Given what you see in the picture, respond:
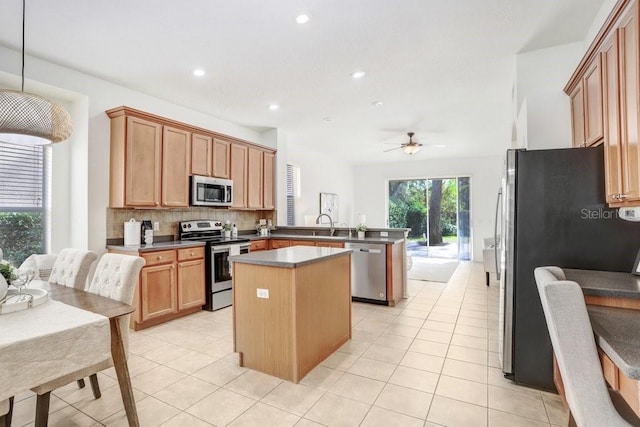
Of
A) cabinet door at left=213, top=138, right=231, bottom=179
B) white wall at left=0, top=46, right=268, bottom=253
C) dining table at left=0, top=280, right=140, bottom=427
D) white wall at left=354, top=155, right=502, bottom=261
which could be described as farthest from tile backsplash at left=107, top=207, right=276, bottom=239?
white wall at left=354, top=155, right=502, bottom=261

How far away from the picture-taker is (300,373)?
2.39 metres

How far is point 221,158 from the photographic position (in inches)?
185

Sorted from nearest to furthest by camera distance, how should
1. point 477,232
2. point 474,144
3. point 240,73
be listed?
point 240,73, point 474,144, point 477,232

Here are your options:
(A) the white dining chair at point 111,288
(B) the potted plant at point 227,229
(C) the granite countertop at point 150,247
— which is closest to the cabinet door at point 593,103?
(A) the white dining chair at point 111,288

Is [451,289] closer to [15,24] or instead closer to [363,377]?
[363,377]

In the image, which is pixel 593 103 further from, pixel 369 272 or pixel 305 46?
pixel 369 272

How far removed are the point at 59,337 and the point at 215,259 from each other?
110 inches

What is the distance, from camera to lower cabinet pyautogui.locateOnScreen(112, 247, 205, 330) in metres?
3.44

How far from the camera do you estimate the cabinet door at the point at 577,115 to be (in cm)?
258

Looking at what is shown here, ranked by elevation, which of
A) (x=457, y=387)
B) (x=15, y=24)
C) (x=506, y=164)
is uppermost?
(x=15, y=24)

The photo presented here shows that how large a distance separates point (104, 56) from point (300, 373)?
135 inches

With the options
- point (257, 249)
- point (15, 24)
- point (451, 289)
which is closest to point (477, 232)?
point (451, 289)

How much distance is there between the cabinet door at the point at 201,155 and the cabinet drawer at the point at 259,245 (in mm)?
1217

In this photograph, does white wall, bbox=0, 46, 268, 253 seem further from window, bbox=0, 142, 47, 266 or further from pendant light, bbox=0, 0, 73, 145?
pendant light, bbox=0, 0, 73, 145
